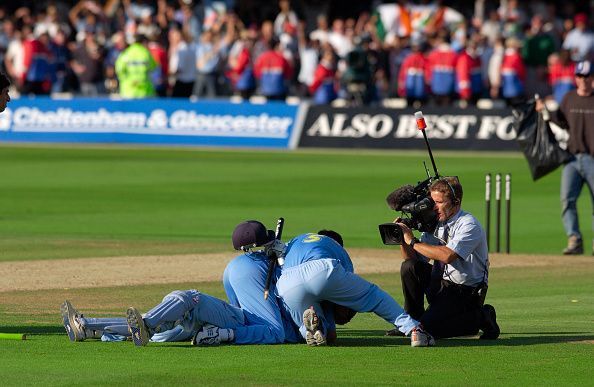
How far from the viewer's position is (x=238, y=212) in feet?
83.4

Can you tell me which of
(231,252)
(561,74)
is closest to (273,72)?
(561,74)

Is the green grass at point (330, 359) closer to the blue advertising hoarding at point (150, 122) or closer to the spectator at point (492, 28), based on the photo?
the blue advertising hoarding at point (150, 122)

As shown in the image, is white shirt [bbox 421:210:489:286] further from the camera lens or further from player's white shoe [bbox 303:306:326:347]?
player's white shoe [bbox 303:306:326:347]

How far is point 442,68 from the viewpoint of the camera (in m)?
40.2

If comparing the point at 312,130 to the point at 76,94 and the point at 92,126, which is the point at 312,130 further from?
the point at 76,94

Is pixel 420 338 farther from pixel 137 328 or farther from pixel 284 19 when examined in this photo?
pixel 284 19

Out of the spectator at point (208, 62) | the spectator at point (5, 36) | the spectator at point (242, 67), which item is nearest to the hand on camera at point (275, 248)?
the spectator at point (242, 67)

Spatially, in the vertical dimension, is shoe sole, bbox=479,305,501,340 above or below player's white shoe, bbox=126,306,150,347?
below

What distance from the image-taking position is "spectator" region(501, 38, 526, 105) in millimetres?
39844

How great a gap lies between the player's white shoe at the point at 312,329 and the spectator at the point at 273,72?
97.5ft

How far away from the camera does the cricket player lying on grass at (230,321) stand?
12.3 metres

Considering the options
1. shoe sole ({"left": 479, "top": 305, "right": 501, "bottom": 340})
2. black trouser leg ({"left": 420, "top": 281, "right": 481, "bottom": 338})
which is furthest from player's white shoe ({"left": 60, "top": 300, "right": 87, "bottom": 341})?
shoe sole ({"left": 479, "top": 305, "right": 501, "bottom": 340})

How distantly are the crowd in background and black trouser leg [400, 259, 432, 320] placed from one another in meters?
26.1

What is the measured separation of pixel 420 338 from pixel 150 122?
28.3 m
